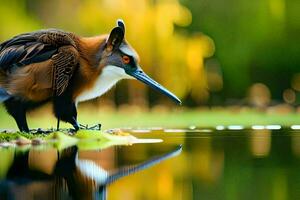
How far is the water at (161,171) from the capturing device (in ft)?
7.22

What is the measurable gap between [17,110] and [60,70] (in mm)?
349

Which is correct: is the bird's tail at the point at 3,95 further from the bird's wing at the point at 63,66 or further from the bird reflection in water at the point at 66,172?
the bird reflection in water at the point at 66,172

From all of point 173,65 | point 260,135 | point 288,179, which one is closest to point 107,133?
point 260,135

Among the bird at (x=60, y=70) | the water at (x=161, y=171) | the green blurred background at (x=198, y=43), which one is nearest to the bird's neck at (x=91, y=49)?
A: the bird at (x=60, y=70)

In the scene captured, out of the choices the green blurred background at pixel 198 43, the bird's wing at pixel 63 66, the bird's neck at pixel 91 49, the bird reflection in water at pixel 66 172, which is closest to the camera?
the bird reflection in water at pixel 66 172

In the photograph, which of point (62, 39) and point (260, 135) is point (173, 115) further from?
point (62, 39)

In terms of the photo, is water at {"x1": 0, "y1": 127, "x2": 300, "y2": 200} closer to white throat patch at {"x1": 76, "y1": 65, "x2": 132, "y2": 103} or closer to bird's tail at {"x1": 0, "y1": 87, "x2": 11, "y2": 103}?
white throat patch at {"x1": 76, "y1": 65, "x2": 132, "y2": 103}

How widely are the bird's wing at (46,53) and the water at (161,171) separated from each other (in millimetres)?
442

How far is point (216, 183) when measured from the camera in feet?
8.00

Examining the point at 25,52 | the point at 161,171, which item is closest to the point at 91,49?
the point at 25,52

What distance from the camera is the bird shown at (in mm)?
4090

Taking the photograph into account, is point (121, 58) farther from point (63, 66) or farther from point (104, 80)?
point (63, 66)

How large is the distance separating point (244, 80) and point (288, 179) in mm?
5471

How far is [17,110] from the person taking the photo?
4.19 metres
